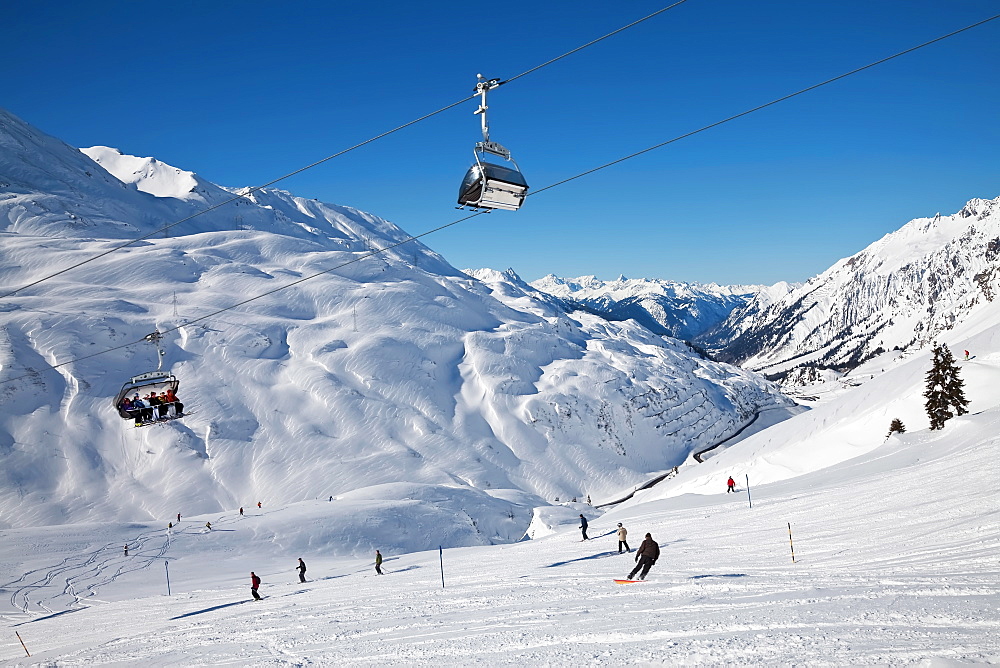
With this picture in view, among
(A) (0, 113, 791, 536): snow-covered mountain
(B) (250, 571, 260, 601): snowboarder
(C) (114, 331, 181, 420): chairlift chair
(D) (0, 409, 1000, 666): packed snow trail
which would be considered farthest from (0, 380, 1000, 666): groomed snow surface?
(A) (0, 113, 791, 536): snow-covered mountain

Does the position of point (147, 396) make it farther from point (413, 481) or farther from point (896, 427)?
point (413, 481)

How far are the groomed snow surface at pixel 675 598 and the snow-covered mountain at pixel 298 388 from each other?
91.5ft

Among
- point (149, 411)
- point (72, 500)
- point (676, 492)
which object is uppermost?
point (149, 411)

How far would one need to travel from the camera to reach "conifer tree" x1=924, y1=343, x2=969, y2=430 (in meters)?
40.4

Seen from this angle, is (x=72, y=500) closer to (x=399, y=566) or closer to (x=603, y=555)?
(x=399, y=566)

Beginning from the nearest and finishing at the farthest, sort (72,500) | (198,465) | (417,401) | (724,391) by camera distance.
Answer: (72,500) → (198,465) → (417,401) → (724,391)

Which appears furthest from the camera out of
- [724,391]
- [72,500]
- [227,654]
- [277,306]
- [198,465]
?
[724,391]

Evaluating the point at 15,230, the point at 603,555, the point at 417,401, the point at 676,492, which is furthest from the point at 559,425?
the point at 15,230

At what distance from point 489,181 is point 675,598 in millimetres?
10136

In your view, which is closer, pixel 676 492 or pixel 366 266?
pixel 676 492

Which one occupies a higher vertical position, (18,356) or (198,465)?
(18,356)

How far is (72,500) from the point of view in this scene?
69.5m

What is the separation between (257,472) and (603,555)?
66.7 metres

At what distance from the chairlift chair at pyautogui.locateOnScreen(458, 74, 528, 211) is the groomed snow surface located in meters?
8.35
